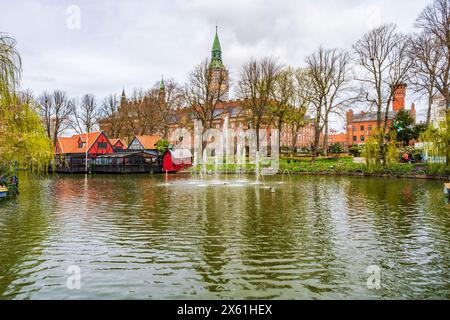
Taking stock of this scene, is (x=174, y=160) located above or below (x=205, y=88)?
below

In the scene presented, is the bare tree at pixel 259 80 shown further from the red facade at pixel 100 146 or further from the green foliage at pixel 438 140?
the red facade at pixel 100 146

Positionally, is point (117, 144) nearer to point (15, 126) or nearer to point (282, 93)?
point (282, 93)

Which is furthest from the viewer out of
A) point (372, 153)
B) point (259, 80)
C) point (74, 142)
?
point (74, 142)

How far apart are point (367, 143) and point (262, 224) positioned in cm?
2839

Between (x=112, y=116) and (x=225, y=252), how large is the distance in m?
69.0

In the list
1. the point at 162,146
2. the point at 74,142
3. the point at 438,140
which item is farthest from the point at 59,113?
the point at 438,140

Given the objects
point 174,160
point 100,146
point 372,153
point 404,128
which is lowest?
point 174,160

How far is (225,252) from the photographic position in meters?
7.42

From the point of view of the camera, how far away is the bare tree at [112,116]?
70.4 metres

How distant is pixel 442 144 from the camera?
77.6ft

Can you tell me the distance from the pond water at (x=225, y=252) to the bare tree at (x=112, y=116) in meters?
59.8

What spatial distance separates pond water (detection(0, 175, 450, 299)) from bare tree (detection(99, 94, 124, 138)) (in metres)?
59.8

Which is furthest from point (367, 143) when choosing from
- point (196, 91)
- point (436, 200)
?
point (196, 91)

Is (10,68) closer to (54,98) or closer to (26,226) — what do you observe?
(26,226)
